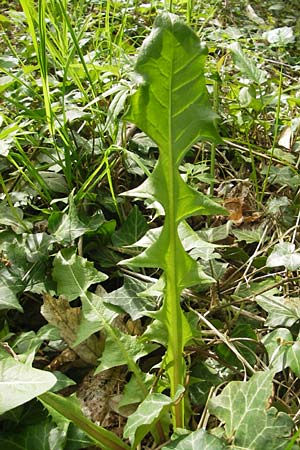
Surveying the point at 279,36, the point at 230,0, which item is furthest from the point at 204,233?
the point at 230,0

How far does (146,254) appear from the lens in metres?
0.70

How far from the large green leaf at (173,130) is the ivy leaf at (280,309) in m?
0.21

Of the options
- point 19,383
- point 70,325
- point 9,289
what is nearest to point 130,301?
point 70,325

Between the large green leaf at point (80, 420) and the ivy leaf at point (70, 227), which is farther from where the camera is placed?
the ivy leaf at point (70, 227)

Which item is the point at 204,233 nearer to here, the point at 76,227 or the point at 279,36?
the point at 76,227

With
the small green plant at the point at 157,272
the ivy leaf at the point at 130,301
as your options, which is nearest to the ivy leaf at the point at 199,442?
the small green plant at the point at 157,272

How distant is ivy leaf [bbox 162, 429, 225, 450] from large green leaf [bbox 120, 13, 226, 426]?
8cm

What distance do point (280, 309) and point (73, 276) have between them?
37 cm

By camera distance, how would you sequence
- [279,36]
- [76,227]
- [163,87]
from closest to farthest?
1. [163,87]
2. [76,227]
3. [279,36]

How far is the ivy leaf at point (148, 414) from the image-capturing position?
668 millimetres

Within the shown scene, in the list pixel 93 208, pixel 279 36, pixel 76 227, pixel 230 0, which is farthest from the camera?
pixel 230 0

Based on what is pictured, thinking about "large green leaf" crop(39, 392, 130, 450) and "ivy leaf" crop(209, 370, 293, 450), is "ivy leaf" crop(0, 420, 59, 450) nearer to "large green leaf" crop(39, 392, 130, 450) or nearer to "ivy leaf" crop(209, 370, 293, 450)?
"large green leaf" crop(39, 392, 130, 450)

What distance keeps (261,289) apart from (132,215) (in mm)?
312

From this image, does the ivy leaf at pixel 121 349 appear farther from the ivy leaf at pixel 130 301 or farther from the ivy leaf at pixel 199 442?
the ivy leaf at pixel 199 442
